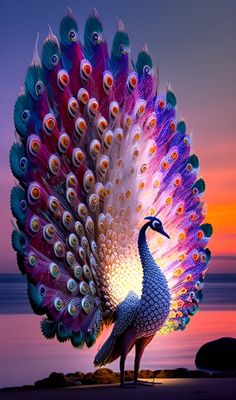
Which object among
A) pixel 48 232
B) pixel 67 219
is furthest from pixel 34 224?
pixel 67 219

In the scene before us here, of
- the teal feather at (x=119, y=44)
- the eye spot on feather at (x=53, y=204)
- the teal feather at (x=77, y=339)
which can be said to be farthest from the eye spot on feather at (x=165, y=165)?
the teal feather at (x=77, y=339)

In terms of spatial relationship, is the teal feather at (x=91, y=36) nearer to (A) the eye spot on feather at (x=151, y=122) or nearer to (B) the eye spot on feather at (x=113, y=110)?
(B) the eye spot on feather at (x=113, y=110)

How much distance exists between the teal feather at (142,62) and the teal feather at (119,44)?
409 millimetres

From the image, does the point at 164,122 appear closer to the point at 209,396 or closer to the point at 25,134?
the point at 25,134

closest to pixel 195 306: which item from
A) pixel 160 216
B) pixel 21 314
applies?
pixel 160 216

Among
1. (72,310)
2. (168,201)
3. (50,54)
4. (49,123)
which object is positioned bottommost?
(72,310)

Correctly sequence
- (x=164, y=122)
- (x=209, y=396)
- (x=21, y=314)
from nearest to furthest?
(x=209, y=396) → (x=164, y=122) → (x=21, y=314)

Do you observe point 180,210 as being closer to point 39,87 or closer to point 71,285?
point 71,285

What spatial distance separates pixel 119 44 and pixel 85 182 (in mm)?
1589

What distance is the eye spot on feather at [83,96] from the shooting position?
10.8m

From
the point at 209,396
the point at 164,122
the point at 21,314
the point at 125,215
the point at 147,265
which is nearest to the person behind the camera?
the point at 209,396

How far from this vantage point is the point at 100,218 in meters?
10.8

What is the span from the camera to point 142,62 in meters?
12.0

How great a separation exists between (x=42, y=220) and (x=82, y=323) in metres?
1.02
